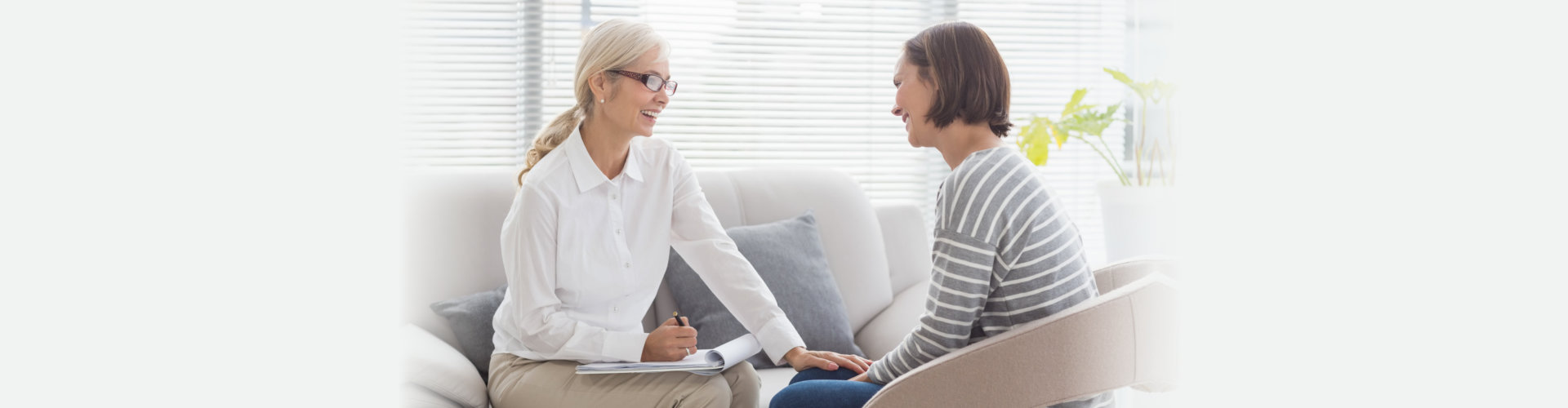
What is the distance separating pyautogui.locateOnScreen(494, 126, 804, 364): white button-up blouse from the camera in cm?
144

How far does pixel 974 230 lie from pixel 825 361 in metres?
0.54

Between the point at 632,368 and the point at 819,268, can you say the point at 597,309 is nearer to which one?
the point at 632,368

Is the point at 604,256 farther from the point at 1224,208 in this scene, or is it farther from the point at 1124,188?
the point at 1124,188

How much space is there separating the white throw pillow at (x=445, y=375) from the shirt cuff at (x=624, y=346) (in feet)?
0.83

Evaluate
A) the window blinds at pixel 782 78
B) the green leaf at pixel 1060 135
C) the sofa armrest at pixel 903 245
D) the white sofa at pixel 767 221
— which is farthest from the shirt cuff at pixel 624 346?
the green leaf at pixel 1060 135

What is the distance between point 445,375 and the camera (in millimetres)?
1468

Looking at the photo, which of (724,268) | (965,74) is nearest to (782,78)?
(724,268)

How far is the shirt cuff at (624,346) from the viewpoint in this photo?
1425mm

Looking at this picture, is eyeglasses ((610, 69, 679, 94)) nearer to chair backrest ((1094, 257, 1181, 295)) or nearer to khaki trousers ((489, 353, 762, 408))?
khaki trousers ((489, 353, 762, 408))

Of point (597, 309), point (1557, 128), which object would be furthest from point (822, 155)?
point (1557, 128)

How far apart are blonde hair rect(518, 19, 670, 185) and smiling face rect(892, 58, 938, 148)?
1.53 feet

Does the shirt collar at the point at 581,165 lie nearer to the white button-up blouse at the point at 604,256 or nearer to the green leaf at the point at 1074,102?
the white button-up blouse at the point at 604,256

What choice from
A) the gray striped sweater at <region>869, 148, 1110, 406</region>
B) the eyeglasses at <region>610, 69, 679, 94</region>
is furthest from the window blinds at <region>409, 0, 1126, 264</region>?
the gray striped sweater at <region>869, 148, 1110, 406</region>

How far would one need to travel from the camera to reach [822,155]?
117 inches
